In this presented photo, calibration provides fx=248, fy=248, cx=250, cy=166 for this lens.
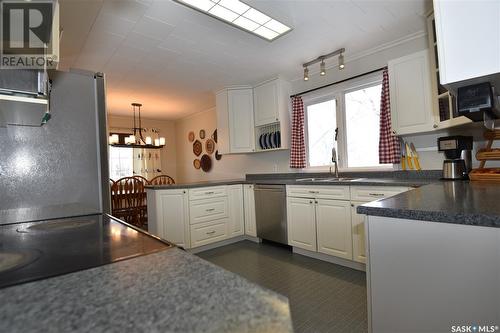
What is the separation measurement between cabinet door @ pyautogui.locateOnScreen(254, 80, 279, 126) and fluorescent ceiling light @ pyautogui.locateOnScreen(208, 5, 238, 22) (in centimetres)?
160

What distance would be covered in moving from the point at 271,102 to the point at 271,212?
1.58 metres

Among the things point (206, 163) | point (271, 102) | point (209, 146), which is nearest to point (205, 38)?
point (271, 102)

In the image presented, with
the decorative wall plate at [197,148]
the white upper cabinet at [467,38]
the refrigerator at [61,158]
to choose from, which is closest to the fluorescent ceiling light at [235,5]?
the refrigerator at [61,158]

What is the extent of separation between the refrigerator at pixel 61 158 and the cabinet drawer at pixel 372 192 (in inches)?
82.4

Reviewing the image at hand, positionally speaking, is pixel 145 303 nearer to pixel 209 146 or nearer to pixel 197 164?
pixel 209 146

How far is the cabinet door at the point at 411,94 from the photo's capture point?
218 centimetres

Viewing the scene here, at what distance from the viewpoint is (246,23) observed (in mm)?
2129

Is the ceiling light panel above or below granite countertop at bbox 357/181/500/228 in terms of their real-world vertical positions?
above

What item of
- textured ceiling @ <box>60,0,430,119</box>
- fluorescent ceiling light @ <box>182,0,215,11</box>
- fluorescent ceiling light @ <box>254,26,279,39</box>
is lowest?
fluorescent ceiling light @ <box>182,0,215,11</box>

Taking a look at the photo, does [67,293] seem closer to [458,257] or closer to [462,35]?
[458,257]

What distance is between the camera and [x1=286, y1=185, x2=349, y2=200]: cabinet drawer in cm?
251

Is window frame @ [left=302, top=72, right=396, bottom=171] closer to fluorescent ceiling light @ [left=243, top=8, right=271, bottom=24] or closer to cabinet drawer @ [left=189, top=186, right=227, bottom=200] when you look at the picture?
cabinet drawer @ [left=189, top=186, right=227, bottom=200]

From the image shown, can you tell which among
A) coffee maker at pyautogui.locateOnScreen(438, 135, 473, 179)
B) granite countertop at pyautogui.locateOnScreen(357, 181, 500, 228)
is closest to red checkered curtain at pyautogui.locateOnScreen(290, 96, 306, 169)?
coffee maker at pyautogui.locateOnScreen(438, 135, 473, 179)

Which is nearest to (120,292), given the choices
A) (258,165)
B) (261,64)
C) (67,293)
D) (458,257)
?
(67,293)
